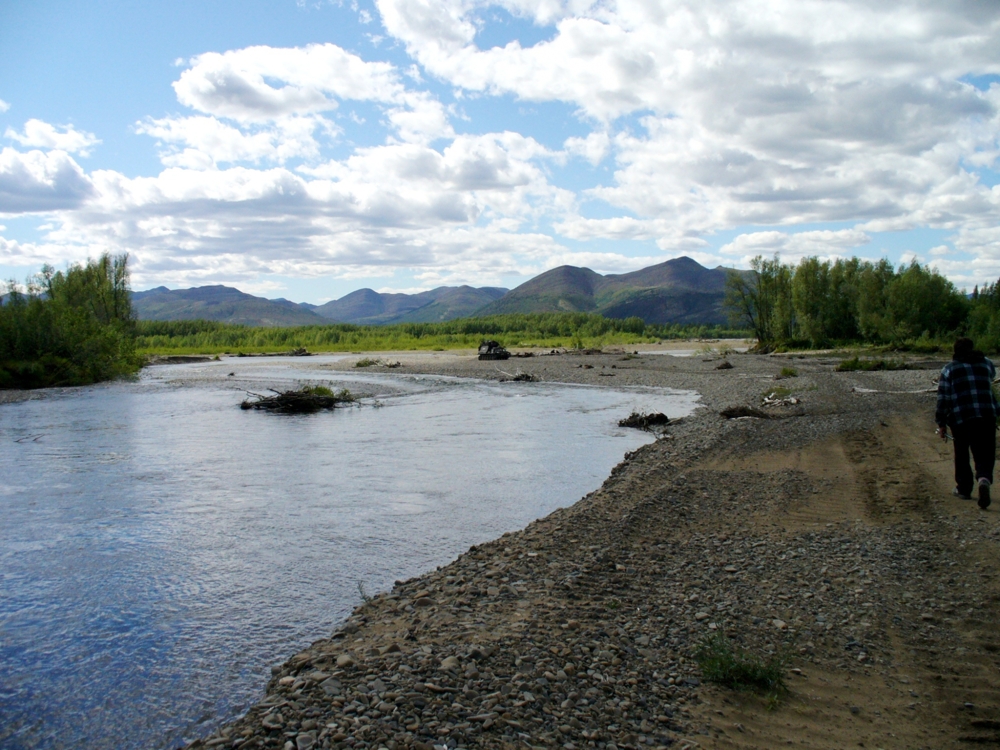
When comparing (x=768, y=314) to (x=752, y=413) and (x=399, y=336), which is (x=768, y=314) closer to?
(x=752, y=413)

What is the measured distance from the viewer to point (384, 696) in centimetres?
487

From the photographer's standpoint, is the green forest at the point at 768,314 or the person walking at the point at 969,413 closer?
the person walking at the point at 969,413

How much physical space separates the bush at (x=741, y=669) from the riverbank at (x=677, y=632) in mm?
112

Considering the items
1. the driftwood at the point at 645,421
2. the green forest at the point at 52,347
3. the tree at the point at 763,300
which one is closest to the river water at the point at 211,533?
the driftwood at the point at 645,421

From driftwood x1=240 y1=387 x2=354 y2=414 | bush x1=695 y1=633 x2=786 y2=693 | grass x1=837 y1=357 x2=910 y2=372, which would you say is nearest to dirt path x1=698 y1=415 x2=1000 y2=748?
bush x1=695 y1=633 x2=786 y2=693

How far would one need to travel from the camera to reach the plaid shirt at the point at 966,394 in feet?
31.6

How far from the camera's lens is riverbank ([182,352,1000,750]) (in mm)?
4520

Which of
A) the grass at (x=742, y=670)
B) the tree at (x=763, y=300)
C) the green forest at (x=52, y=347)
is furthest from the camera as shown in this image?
the tree at (x=763, y=300)

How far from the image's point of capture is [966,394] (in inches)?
384

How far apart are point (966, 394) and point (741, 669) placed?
7.05 meters

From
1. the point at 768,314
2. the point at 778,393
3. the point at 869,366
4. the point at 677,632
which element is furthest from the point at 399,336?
the point at 677,632

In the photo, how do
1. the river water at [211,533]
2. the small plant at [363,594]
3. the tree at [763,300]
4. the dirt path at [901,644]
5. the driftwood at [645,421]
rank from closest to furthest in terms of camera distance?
the dirt path at [901,644] → the river water at [211,533] → the small plant at [363,594] → the driftwood at [645,421] → the tree at [763,300]

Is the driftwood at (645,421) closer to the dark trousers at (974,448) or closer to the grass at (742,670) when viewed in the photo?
the dark trousers at (974,448)

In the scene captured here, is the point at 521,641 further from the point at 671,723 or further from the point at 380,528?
the point at 380,528
